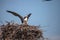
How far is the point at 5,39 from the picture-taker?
255 centimetres

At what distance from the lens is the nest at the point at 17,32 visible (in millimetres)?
2504

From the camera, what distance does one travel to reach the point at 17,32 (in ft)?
8.23

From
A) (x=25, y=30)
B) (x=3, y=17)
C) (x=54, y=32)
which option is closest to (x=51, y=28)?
(x=54, y=32)

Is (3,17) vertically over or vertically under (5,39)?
over

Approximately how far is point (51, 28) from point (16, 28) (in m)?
0.93

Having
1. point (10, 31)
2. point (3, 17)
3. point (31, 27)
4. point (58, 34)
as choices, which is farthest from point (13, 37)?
point (58, 34)

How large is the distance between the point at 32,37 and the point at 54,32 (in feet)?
2.74

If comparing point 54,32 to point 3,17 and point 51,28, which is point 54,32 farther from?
point 3,17

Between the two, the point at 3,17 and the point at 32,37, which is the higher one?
the point at 3,17

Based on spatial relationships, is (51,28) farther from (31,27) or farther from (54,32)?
(31,27)

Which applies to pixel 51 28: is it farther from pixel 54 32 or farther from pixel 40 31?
pixel 40 31

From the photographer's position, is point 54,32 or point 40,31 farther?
point 54,32

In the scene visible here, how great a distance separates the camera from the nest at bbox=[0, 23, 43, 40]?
98.6 inches

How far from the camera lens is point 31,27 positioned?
2572mm
